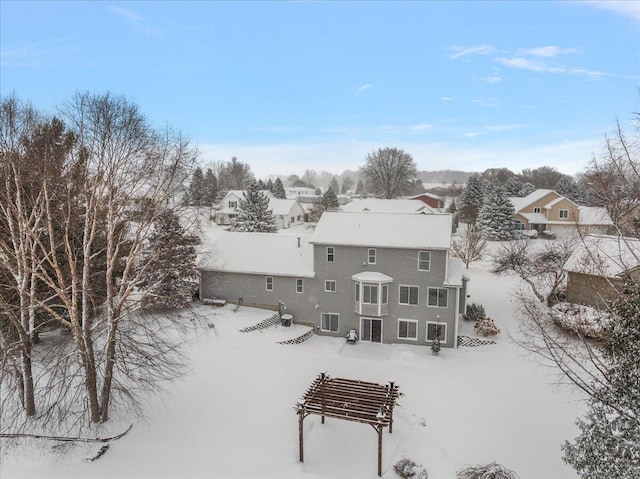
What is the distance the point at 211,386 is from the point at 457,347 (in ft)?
46.4

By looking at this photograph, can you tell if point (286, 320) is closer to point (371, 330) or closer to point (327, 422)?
point (371, 330)

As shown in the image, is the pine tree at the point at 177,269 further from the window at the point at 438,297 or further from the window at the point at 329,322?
the window at the point at 438,297

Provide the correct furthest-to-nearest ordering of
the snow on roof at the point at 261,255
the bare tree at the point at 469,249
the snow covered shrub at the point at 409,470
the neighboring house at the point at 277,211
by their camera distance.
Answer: the neighboring house at the point at 277,211
the bare tree at the point at 469,249
the snow on roof at the point at 261,255
the snow covered shrub at the point at 409,470

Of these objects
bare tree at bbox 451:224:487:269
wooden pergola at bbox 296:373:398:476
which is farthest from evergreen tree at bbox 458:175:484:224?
wooden pergola at bbox 296:373:398:476

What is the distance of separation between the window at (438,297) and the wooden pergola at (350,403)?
10.5m

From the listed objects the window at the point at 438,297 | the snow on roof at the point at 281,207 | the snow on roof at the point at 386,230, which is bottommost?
the window at the point at 438,297

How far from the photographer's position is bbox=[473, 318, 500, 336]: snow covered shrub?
80.0ft

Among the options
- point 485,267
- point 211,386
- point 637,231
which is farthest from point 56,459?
point 485,267

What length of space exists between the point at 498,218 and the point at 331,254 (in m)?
34.8

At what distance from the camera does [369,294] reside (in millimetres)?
24266

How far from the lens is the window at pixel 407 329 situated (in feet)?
79.5

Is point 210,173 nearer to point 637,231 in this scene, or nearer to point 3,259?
point 3,259

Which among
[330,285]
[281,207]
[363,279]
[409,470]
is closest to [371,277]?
[363,279]

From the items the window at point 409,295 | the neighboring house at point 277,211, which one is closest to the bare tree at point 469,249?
the window at point 409,295
